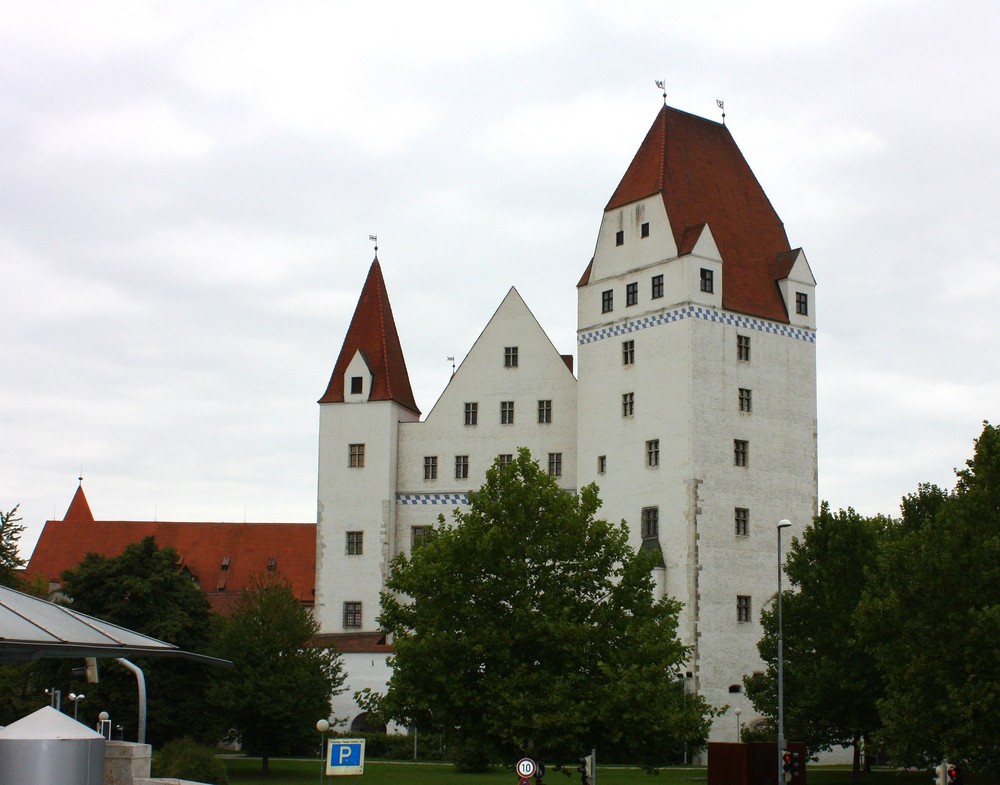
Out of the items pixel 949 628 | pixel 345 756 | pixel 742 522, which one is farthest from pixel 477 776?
pixel 345 756

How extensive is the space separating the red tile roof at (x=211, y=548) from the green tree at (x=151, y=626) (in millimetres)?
31384

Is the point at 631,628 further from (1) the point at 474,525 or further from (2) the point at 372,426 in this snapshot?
(2) the point at 372,426

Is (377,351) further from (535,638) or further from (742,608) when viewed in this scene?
(535,638)

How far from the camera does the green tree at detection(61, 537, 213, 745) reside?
58125 millimetres

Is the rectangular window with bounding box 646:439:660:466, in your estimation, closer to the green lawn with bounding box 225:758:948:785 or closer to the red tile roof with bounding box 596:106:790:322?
the red tile roof with bounding box 596:106:790:322

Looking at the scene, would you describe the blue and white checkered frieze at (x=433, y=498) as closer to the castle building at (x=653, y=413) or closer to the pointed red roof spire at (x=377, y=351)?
the castle building at (x=653, y=413)

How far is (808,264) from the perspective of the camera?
67.8m

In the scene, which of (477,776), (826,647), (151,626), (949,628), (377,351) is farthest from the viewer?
(377,351)

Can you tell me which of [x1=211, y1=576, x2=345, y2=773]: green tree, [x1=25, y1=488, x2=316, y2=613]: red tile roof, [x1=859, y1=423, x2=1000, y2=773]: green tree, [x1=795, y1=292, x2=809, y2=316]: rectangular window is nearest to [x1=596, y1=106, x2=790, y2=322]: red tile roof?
[x1=795, y1=292, x2=809, y2=316]: rectangular window

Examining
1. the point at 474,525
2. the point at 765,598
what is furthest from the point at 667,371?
the point at 474,525

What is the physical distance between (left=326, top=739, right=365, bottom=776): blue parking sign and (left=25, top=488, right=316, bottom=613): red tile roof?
61.1 metres

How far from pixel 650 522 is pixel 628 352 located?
810 centimetres

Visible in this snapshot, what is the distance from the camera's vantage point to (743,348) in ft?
213

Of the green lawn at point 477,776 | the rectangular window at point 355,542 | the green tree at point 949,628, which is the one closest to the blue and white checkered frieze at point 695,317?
the rectangular window at point 355,542
